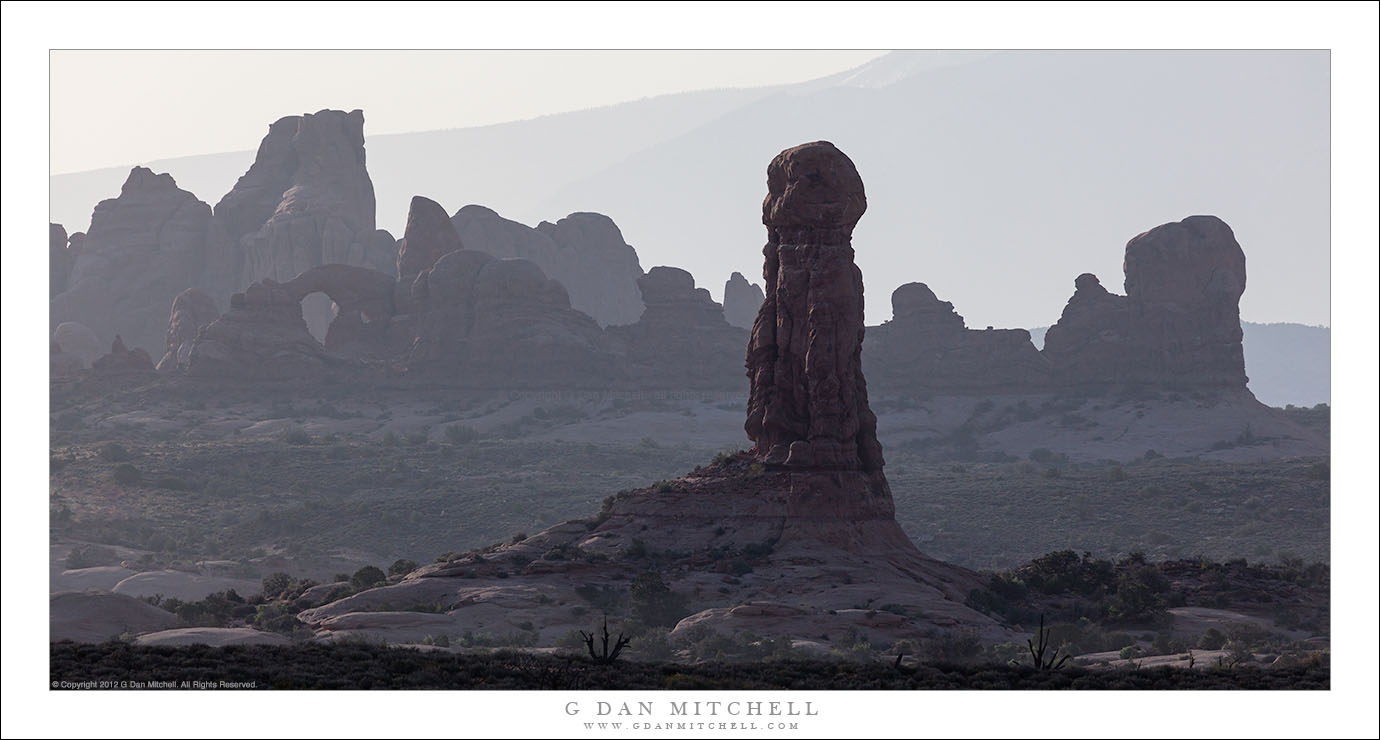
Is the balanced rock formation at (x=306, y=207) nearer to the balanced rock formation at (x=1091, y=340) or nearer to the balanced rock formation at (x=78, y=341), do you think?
the balanced rock formation at (x=78, y=341)

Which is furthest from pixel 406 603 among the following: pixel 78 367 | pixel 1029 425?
pixel 78 367

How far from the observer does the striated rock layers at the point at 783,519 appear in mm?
57562

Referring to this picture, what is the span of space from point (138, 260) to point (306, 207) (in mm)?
15353

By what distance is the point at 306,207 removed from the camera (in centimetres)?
16950

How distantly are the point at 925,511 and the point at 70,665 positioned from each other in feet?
199

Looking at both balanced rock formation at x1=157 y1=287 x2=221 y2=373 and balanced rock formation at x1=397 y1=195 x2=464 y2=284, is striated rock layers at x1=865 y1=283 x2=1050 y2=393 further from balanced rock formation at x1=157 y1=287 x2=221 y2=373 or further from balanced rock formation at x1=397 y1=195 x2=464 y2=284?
balanced rock formation at x1=157 y1=287 x2=221 y2=373

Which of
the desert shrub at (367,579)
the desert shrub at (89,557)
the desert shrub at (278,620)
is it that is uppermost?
the desert shrub at (367,579)

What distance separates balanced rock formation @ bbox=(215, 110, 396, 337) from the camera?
6590 inches

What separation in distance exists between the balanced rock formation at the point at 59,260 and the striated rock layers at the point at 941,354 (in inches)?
2970

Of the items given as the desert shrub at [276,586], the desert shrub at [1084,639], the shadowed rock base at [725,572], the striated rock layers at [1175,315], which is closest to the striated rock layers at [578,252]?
the striated rock layers at [1175,315]

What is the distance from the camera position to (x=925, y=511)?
99.3 metres

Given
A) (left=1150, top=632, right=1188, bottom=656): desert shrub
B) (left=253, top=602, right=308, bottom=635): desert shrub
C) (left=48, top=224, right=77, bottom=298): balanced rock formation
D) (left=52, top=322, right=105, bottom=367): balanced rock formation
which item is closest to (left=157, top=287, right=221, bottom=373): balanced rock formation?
(left=52, top=322, right=105, bottom=367): balanced rock formation

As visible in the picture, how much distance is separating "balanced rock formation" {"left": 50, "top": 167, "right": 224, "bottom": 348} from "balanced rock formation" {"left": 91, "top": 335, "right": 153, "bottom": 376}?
81.7ft

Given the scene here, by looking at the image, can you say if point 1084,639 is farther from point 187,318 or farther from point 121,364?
point 187,318
